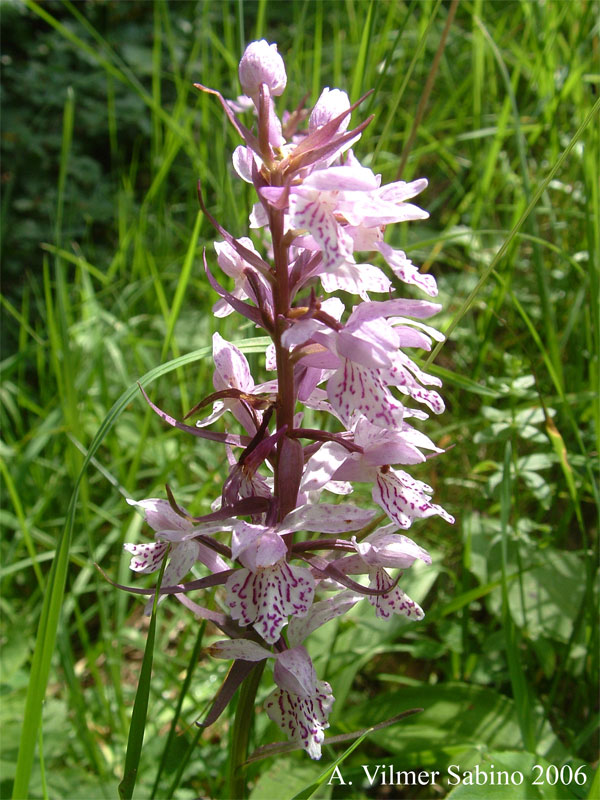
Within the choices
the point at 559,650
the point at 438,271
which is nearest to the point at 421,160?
the point at 438,271

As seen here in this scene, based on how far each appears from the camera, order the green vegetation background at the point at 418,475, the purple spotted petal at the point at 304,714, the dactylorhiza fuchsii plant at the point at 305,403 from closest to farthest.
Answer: the dactylorhiza fuchsii plant at the point at 305,403, the purple spotted petal at the point at 304,714, the green vegetation background at the point at 418,475

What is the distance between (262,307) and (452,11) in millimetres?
926

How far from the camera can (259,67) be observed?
85cm

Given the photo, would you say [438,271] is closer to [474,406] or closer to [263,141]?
[474,406]

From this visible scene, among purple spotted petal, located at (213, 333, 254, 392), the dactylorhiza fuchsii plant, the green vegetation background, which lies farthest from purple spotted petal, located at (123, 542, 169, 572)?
purple spotted petal, located at (213, 333, 254, 392)

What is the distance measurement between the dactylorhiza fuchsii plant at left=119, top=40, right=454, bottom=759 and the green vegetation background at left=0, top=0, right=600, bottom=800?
14 centimetres

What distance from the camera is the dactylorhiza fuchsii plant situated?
82 cm

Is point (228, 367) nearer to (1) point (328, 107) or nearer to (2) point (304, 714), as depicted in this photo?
(1) point (328, 107)

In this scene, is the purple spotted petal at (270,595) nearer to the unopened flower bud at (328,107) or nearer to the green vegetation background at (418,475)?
the green vegetation background at (418,475)

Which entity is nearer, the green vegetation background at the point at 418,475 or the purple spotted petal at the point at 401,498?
the purple spotted petal at the point at 401,498

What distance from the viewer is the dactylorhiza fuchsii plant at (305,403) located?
82 cm

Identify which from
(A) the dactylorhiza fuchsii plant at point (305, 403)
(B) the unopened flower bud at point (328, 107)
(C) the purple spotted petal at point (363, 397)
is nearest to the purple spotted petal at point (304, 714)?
(A) the dactylorhiza fuchsii plant at point (305, 403)

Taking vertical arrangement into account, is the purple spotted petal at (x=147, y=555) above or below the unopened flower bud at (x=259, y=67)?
below

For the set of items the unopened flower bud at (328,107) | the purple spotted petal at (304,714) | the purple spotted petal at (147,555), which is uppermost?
the unopened flower bud at (328,107)
